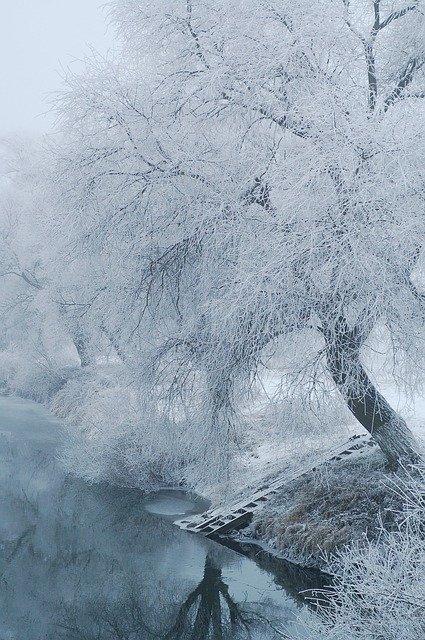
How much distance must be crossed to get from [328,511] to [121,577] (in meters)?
3.52

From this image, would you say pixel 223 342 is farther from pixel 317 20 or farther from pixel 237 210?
pixel 317 20

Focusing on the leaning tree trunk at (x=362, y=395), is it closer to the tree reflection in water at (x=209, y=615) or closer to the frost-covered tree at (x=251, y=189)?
the frost-covered tree at (x=251, y=189)

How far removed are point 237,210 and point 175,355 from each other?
274 cm

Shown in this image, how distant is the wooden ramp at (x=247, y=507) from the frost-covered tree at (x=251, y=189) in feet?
7.94

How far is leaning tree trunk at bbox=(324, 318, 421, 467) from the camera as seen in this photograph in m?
9.39

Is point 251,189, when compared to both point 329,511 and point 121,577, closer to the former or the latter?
point 329,511

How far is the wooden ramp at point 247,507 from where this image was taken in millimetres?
12695

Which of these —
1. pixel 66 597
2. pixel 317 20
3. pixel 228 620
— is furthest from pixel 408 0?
pixel 66 597

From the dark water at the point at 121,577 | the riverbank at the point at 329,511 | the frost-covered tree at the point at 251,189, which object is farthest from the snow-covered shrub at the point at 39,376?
the riverbank at the point at 329,511

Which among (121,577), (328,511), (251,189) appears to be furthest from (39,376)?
(251,189)

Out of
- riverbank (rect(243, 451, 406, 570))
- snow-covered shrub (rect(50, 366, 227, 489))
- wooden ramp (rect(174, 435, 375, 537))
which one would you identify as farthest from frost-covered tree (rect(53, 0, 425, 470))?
wooden ramp (rect(174, 435, 375, 537))

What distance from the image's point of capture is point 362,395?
33.6 feet

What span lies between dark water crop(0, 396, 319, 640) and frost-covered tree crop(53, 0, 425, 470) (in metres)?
2.35

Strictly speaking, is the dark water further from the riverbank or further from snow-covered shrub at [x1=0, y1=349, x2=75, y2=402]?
snow-covered shrub at [x1=0, y1=349, x2=75, y2=402]
